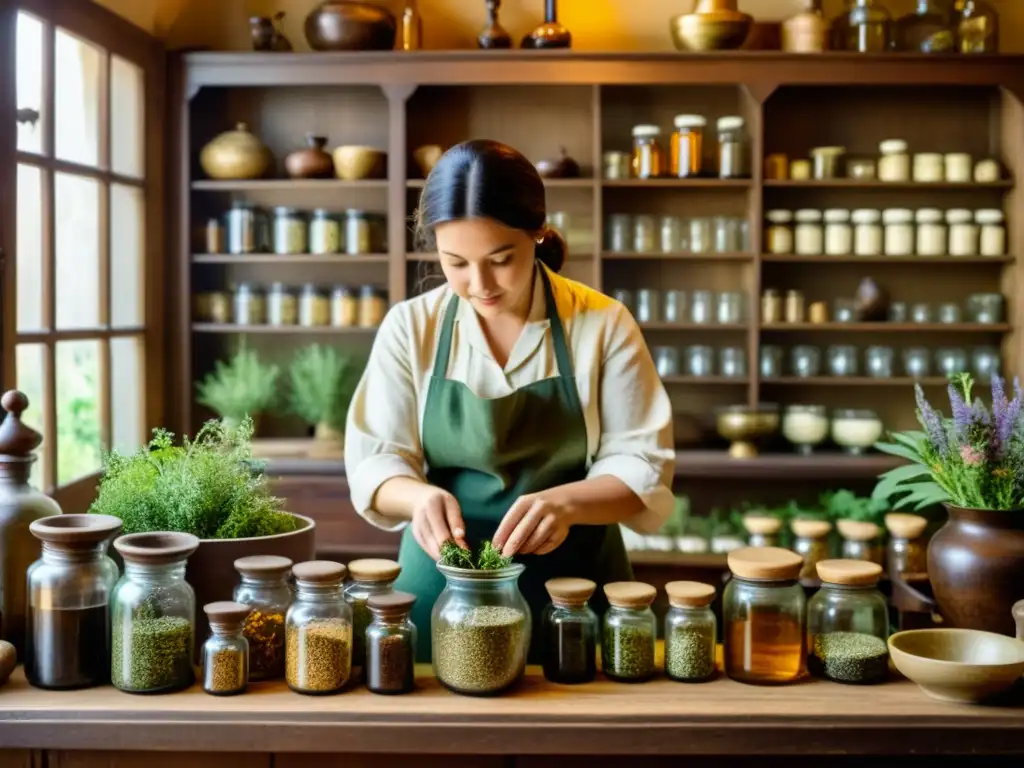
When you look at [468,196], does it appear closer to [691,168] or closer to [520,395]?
[520,395]

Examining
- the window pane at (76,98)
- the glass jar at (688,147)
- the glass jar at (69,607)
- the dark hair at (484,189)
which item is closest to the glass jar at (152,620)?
the glass jar at (69,607)

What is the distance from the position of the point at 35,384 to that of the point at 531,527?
198 centimetres

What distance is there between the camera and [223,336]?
4.46 m

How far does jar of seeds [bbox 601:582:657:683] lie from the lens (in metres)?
1.56

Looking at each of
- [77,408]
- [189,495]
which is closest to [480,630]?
[189,495]

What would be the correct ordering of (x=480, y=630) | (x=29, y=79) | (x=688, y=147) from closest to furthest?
1. (x=480, y=630)
2. (x=29, y=79)
3. (x=688, y=147)

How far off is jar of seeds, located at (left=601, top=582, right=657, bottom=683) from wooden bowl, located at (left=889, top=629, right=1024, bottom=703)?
12.9 inches

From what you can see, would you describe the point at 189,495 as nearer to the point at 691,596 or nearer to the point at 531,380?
the point at 531,380

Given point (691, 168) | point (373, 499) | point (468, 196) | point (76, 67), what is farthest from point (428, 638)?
point (691, 168)

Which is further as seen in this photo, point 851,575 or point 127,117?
point 127,117

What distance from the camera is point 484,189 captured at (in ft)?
5.58

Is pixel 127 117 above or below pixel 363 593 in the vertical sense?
above

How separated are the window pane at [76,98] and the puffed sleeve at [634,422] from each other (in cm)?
204

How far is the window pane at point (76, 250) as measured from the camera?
3.29m
